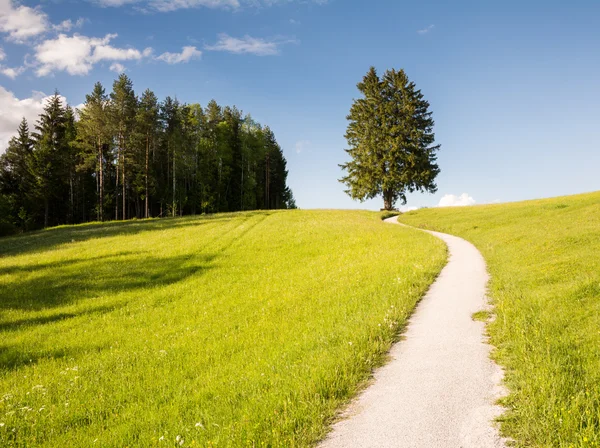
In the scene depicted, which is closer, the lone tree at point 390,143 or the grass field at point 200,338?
the grass field at point 200,338

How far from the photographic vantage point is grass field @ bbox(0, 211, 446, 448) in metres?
6.24

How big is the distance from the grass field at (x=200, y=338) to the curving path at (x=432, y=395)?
1.33ft

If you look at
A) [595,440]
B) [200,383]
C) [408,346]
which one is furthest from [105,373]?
[595,440]

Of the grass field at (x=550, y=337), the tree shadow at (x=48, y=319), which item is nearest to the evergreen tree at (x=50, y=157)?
the tree shadow at (x=48, y=319)

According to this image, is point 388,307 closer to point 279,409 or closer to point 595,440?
point 279,409

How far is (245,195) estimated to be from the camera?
7525cm

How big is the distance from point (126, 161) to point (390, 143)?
134 ft

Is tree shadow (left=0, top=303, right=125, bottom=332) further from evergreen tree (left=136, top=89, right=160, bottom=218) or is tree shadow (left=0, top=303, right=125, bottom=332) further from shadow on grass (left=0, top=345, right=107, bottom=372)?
evergreen tree (left=136, top=89, right=160, bottom=218)

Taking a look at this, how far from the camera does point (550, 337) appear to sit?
23.8ft

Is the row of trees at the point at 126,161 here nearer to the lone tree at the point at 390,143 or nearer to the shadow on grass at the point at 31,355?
the lone tree at the point at 390,143

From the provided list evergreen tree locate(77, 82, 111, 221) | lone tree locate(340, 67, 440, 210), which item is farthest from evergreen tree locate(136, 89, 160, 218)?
lone tree locate(340, 67, 440, 210)

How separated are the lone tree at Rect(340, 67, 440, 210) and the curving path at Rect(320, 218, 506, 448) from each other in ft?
152

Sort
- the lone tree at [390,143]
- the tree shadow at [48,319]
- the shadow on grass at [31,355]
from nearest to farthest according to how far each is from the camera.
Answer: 1. the shadow on grass at [31,355]
2. the tree shadow at [48,319]
3. the lone tree at [390,143]

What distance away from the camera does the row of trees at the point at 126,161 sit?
57406mm
